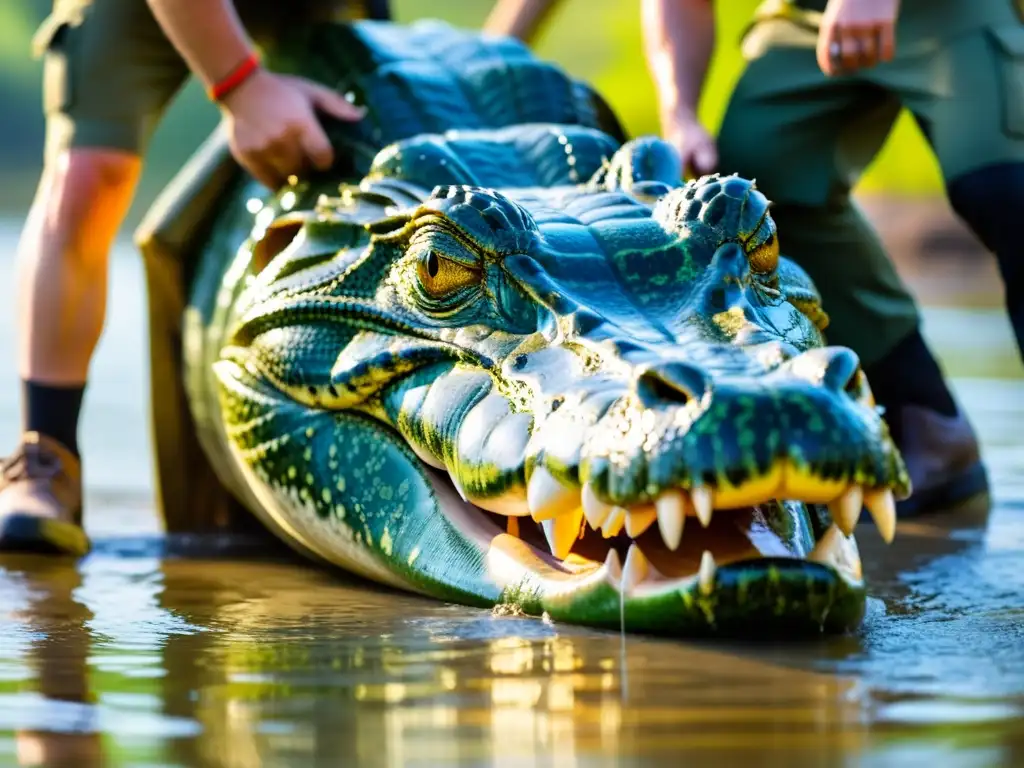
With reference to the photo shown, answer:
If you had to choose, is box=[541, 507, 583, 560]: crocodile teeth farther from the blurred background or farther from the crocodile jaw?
the blurred background

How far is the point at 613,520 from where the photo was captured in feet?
9.55

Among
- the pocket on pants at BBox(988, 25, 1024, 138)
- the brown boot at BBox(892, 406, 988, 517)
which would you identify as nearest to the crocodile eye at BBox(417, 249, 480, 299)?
the pocket on pants at BBox(988, 25, 1024, 138)

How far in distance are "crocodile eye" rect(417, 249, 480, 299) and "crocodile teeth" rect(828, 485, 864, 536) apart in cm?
102

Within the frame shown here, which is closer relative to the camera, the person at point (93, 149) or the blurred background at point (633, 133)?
the person at point (93, 149)

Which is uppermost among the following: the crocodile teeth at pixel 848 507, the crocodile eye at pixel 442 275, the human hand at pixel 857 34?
the human hand at pixel 857 34

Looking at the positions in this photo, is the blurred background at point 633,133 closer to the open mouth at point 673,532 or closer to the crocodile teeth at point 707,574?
the open mouth at point 673,532

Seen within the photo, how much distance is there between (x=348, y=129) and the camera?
4723 mm

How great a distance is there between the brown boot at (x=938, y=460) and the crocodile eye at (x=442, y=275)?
200cm

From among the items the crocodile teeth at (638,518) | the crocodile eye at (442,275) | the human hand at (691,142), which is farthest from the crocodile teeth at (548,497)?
the human hand at (691,142)

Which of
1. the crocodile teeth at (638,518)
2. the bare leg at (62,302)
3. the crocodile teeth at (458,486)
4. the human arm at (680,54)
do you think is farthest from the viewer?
the human arm at (680,54)

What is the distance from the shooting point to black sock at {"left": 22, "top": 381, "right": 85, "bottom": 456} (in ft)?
16.1

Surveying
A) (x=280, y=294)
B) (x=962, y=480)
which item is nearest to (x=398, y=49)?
(x=280, y=294)

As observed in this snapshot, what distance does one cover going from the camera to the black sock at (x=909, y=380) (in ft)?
18.0

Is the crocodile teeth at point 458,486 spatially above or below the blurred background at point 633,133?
below
